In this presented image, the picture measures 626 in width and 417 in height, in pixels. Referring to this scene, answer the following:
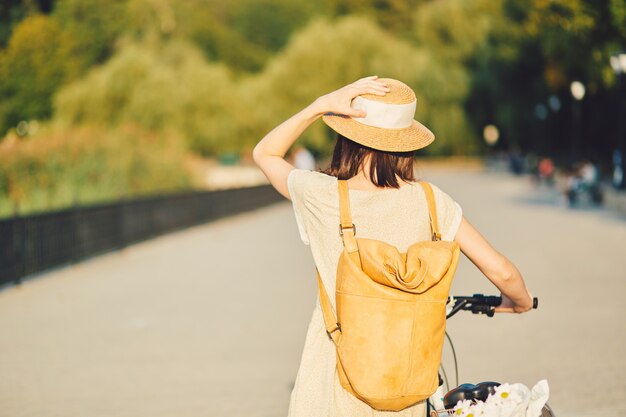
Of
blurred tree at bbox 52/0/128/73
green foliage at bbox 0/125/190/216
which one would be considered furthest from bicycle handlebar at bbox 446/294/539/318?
blurred tree at bbox 52/0/128/73

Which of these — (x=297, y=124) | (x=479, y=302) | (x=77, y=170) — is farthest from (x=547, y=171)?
(x=297, y=124)

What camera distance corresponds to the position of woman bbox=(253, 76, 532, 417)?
2871mm

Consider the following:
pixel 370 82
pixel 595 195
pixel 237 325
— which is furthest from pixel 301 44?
pixel 370 82

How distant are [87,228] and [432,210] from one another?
12.6 meters

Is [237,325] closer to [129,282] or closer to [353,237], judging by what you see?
[129,282]

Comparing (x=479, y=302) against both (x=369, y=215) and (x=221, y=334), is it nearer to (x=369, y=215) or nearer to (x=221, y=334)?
(x=369, y=215)

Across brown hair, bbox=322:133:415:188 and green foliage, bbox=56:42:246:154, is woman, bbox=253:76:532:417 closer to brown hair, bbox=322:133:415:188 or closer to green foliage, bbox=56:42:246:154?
brown hair, bbox=322:133:415:188

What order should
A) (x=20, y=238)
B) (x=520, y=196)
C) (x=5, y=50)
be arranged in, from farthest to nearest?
(x=520, y=196) < (x=5, y=50) < (x=20, y=238)

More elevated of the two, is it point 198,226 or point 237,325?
point 237,325

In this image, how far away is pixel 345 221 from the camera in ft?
9.18

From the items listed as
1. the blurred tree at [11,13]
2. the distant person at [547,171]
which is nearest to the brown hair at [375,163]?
the blurred tree at [11,13]

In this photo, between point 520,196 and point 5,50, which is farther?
point 520,196

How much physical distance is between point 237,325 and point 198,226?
44.2 ft

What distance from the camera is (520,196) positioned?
1439 inches
